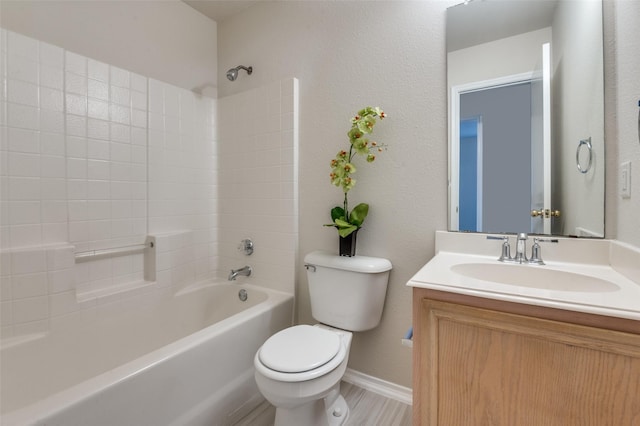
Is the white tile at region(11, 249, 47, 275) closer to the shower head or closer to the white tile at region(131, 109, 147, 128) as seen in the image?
the white tile at region(131, 109, 147, 128)

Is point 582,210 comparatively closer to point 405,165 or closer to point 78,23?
point 405,165

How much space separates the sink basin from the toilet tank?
0.44 meters

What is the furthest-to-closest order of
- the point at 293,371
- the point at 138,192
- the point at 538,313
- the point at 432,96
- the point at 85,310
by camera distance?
the point at 138,192
the point at 85,310
the point at 432,96
the point at 293,371
the point at 538,313

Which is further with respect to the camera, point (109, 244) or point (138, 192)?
point (138, 192)

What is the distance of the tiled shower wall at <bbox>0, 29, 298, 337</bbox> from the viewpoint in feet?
4.57

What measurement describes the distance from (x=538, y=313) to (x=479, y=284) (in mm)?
158

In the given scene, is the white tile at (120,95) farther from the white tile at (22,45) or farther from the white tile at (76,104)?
the white tile at (22,45)

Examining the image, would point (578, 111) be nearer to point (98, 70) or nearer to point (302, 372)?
point (302, 372)

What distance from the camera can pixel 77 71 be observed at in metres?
1.56

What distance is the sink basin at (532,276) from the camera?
103cm

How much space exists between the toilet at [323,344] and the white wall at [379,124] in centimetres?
15

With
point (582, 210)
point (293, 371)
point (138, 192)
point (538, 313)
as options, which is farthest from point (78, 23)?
point (582, 210)

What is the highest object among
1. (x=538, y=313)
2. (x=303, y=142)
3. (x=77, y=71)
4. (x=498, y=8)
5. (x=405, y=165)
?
(x=498, y=8)

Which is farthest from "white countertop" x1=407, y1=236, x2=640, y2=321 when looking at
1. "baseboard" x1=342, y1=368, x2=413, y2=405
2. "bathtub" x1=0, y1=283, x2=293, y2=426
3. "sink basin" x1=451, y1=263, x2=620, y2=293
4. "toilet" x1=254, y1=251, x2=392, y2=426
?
"bathtub" x1=0, y1=283, x2=293, y2=426
